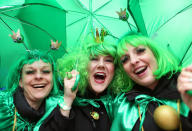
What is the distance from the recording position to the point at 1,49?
1.80 m

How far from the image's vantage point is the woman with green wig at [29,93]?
1698mm

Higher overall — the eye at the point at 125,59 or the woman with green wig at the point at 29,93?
the eye at the point at 125,59

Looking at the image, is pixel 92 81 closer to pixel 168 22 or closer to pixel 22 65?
pixel 22 65

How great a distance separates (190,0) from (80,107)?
167 cm

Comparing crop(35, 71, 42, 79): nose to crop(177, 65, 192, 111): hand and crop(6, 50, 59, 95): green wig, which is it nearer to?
crop(6, 50, 59, 95): green wig

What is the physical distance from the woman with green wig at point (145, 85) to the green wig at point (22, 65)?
0.77 metres

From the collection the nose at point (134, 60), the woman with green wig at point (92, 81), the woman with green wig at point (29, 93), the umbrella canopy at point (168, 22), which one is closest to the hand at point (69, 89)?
the woman with green wig at point (92, 81)

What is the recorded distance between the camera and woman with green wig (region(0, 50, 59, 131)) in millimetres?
1698

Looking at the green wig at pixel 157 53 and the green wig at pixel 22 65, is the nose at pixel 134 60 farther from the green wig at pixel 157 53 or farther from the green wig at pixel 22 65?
the green wig at pixel 22 65

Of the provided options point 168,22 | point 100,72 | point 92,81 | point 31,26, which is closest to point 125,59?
point 100,72

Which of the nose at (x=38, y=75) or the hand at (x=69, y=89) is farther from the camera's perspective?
the nose at (x=38, y=75)

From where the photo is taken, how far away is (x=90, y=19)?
6.58 ft

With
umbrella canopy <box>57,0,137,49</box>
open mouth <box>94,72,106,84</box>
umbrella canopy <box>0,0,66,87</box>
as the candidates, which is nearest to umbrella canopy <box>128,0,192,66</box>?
umbrella canopy <box>57,0,137,49</box>

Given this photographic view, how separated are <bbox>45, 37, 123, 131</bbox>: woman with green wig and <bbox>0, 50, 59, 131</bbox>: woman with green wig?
0.72ft
